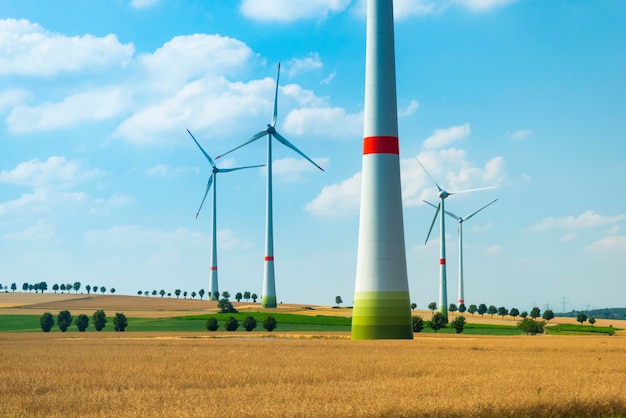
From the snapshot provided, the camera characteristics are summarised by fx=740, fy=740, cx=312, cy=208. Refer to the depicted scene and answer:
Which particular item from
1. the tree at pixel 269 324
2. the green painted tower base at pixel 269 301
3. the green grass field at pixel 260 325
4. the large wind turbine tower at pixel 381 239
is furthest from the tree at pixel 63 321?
the large wind turbine tower at pixel 381 239

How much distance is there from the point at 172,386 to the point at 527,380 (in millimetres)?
17289

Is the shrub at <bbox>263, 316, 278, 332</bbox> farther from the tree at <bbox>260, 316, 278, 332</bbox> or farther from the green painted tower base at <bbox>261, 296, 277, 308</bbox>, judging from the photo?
the green painted tower base at <bbox>261, 296, 277, 308</bbox>

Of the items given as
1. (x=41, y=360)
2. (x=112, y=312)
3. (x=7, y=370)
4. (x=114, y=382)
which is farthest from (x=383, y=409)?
(x=112, y=312)

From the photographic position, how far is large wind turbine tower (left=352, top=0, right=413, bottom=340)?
2741 inches

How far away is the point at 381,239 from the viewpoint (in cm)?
6962

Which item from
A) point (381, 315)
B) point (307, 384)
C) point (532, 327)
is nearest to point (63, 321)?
point (381, 315)

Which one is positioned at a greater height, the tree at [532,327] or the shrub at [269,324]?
the shrub at [269,324]

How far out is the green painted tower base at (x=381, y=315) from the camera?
69.8 meters

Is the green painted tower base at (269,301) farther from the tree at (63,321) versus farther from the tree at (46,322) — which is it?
the tree at (46,322)

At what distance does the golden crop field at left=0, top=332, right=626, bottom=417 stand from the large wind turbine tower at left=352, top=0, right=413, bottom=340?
1246cm

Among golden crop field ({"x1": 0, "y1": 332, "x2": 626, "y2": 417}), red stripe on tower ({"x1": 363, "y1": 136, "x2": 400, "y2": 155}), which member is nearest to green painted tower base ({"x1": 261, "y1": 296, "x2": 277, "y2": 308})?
red stripe on tower ({"x1": 363, "y1": 136, "x2": 400, "y2": 155})

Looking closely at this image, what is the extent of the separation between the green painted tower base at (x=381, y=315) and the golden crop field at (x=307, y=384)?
12.3 meters

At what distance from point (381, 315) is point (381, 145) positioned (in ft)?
53.0

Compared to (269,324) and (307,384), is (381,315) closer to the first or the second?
(307,384)
